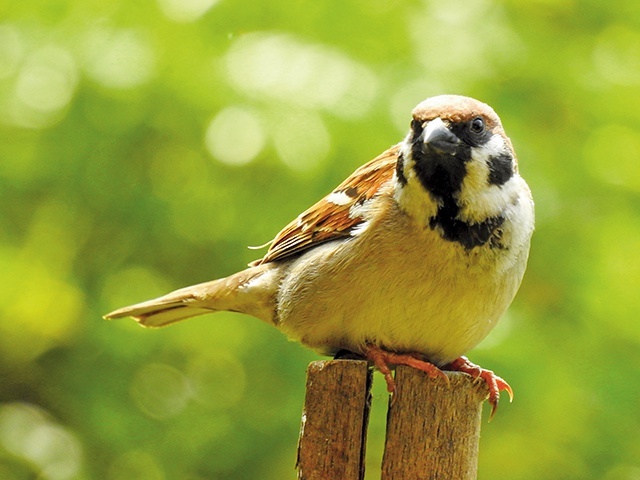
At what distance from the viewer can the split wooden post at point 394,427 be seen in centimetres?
220

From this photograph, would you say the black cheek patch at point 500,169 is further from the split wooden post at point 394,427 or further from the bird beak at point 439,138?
the split wooden post at point 394,427

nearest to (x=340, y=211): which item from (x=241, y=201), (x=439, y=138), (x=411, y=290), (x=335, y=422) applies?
(x=411, y=290)

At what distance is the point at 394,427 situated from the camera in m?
2.22

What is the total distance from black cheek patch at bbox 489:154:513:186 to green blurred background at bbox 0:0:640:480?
97cm

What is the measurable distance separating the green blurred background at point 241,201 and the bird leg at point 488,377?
2.66ft

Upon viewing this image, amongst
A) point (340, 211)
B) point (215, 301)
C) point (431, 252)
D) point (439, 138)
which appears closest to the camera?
point (439, 138)

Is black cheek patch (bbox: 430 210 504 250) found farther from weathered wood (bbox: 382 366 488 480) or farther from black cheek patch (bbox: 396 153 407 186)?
weathered wood (bbox: 382 366 488 480)

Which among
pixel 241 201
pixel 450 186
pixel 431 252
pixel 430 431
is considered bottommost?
pixel 430 431

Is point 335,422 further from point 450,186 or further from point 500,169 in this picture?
point 500,169

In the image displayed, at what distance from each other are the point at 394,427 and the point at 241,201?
1.63 m

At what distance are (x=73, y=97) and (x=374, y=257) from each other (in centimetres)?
164

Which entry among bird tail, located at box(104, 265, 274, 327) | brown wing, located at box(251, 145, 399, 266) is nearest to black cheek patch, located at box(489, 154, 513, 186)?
brown wing, located at box(251, 145, 399, 266)

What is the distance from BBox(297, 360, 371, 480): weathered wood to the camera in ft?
7.27

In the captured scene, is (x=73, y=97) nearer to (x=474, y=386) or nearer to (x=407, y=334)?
(x=407, y=334)
